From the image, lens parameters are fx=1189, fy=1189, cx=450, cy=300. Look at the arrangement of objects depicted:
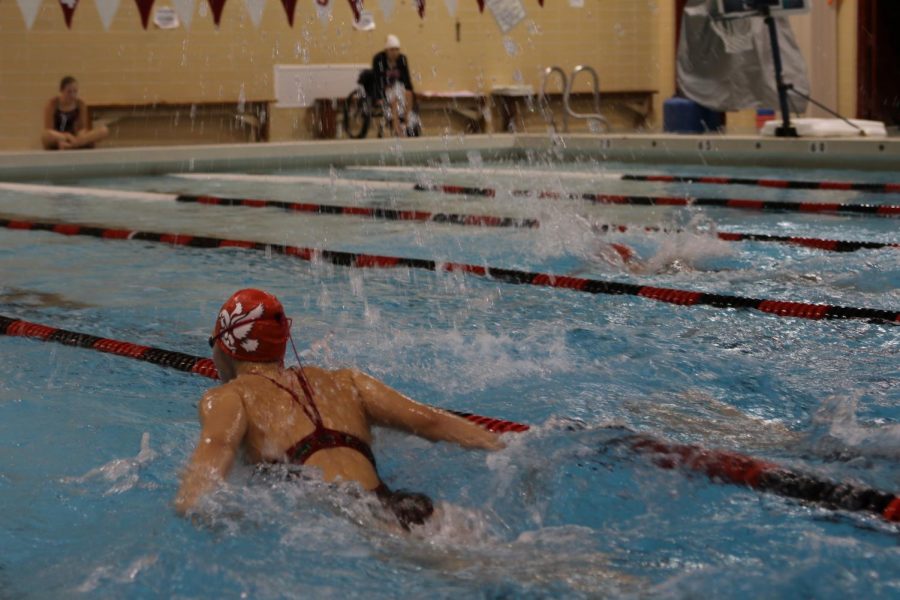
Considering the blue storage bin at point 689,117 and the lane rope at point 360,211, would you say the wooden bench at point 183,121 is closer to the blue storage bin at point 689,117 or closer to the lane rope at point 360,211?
the lane rope at point 360,211

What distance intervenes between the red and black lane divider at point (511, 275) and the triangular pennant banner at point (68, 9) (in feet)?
16.8

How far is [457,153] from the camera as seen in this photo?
12.4 m

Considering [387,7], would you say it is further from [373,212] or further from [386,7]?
[373,212]

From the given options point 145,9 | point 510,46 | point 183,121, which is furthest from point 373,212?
point 510,46

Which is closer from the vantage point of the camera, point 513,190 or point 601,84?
point 513,190

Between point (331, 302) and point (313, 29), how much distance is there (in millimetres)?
8841

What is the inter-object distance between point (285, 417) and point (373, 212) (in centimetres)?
530

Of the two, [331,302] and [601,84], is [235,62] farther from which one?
[331,302]

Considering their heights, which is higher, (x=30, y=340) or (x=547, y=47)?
(x=547, y=47)

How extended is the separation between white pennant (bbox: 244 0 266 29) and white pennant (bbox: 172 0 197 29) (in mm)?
639

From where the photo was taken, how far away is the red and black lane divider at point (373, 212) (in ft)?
22.5

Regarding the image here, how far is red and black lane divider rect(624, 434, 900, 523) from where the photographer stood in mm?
2254

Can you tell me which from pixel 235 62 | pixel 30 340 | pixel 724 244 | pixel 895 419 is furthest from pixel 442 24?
pixel 895 419

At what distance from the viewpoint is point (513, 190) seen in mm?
Answer: 8531
